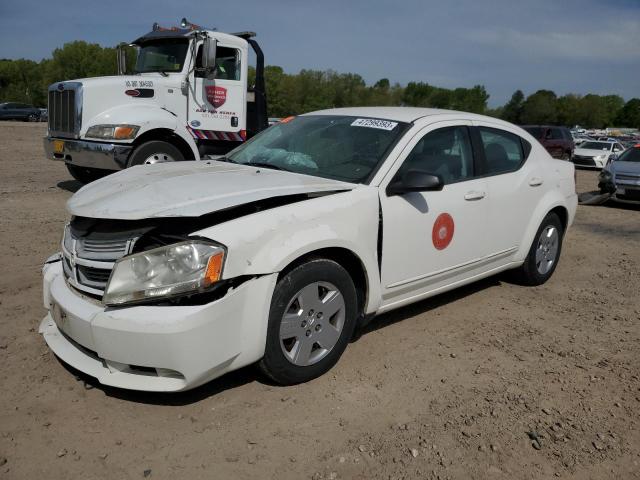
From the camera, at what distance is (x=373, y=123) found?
399cm

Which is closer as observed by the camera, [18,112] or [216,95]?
[216,95]

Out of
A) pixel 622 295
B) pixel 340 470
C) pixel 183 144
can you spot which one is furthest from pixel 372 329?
pixel 183 144

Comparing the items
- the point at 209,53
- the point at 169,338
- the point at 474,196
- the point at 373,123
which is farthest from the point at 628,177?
the point at 169,338

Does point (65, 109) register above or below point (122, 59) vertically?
below

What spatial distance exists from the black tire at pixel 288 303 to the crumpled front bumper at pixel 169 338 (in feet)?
0.24

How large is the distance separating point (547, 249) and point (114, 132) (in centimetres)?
608

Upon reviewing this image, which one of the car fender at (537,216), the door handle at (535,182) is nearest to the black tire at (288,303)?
the car fender at (537,216)

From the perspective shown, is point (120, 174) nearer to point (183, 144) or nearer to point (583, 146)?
point (183, 144)

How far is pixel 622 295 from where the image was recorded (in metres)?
5.25

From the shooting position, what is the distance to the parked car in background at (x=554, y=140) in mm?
21734

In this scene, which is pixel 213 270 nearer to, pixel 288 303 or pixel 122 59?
pixel 288 303

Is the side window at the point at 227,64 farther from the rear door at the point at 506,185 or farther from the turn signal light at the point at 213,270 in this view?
the turn signal light at the point at 213,270

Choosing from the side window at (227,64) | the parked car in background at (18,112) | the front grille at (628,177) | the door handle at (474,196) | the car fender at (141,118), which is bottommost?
the door handle at (474,196)

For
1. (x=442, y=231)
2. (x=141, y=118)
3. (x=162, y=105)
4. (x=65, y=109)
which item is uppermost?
(x=162, y=105)
